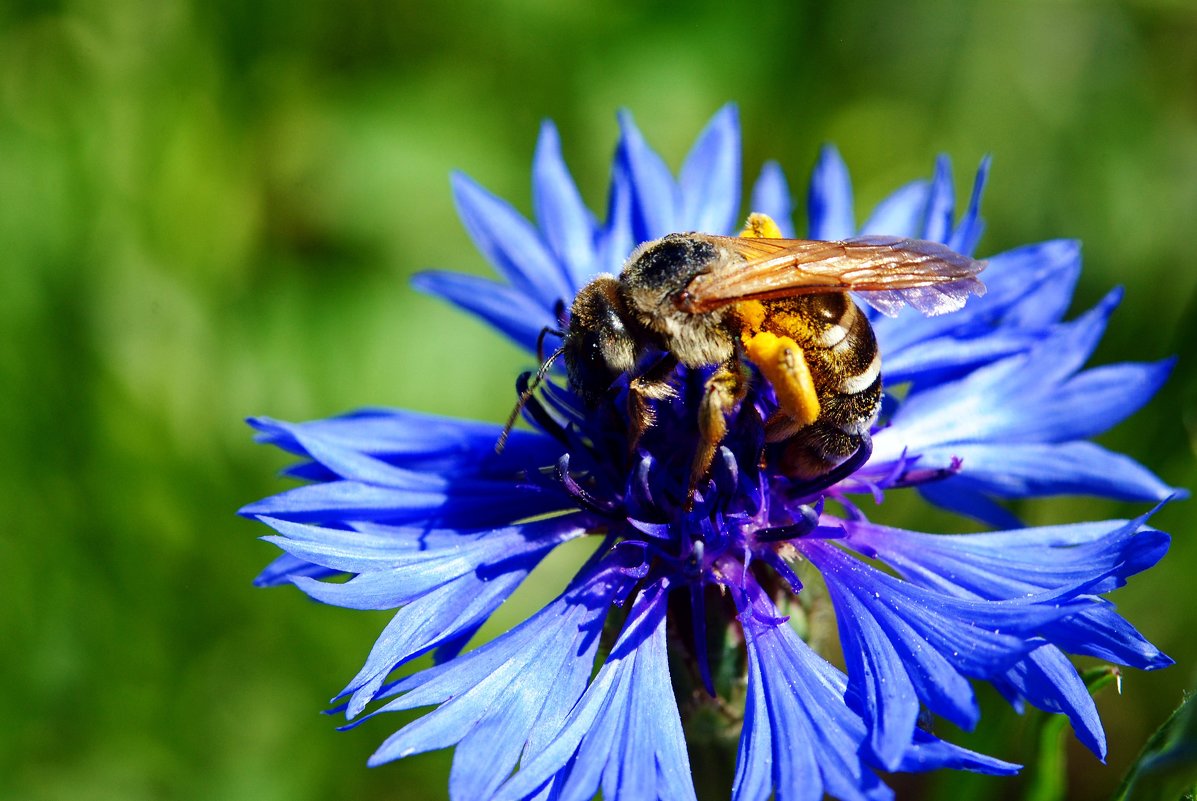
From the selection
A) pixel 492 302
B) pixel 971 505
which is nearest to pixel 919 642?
pixel 971 505

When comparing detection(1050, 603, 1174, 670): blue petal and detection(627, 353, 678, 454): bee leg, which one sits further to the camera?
detection(627, 353, 678, 454): bee leg

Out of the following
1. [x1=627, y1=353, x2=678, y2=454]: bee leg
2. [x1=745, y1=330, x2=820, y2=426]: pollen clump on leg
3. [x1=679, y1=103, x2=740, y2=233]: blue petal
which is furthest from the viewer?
[x1=679, y1=103, x2=740, y2=233]: blue petal

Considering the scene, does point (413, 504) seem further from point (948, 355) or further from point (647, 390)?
point (948, 355)

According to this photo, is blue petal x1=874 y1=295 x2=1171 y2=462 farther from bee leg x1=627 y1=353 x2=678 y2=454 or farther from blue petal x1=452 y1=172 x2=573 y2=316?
blue petal x1=452 y1=172 x2=573 y2=316

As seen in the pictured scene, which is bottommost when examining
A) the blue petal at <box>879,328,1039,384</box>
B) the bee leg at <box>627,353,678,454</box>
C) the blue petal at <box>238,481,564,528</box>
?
the blue petal at <box>238,481,564,528</box>

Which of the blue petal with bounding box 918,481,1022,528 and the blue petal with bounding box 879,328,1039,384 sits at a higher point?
the blue petal with bounding box 879,328,1039,384

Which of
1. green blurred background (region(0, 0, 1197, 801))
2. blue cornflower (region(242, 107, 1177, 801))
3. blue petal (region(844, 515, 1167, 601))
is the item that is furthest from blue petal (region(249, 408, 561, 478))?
green blurred background (region(0, 0, 1197, 801))

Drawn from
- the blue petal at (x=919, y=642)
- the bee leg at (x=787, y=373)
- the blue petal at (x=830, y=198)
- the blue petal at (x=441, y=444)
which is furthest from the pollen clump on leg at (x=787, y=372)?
the blue petal at (x=830, y=198)

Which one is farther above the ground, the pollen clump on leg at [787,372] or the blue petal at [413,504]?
the pollen clump on leg at [787,372]

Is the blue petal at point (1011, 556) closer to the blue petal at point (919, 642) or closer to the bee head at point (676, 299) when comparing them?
the blue petal at point (919, 642)
